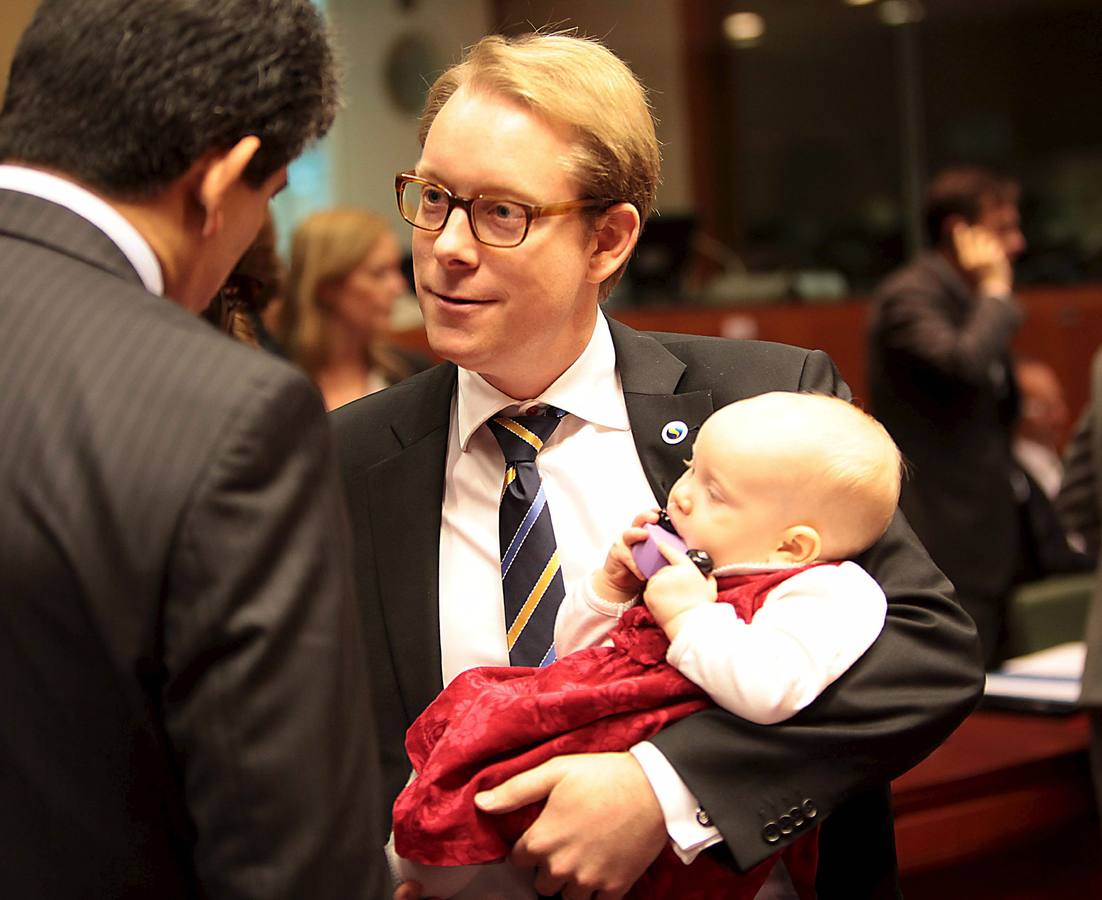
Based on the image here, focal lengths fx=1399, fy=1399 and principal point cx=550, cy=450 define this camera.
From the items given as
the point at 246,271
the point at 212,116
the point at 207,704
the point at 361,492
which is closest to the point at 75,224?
the point at 212,116

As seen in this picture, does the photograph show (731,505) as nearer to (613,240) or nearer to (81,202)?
(613,240)

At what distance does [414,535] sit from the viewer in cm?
195

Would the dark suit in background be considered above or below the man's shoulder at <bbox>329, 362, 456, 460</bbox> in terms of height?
below

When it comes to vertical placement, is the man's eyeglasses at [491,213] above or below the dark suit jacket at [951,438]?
above

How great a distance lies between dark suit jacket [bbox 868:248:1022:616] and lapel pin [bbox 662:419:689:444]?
296 cm

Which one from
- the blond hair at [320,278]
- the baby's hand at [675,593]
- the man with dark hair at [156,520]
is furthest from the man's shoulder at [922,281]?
the man with dark hair at [156,520]

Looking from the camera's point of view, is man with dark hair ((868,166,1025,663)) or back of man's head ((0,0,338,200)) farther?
man with dark hair ((868,166,1025,663))

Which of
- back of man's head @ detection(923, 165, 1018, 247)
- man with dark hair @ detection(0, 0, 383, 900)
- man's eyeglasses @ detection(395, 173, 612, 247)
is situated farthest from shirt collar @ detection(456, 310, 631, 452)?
back of man's head @ detection(923, 165, 1018, 247)

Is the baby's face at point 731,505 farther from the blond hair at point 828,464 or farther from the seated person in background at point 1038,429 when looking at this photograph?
the seated person in background at point 1038,429

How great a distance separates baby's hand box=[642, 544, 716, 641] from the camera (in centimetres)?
167

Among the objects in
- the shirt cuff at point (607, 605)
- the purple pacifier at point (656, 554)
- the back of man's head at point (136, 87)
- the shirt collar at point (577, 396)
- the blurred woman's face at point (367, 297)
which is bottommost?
the blurred woman's face at point (367, 297)

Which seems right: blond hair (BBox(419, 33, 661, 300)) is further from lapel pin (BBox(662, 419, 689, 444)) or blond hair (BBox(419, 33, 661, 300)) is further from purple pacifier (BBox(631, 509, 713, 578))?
purple pacifier (BBox(631, 509, 713, 578))

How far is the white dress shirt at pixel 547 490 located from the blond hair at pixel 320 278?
2.69 metres

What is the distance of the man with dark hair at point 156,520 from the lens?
3.81 ft
